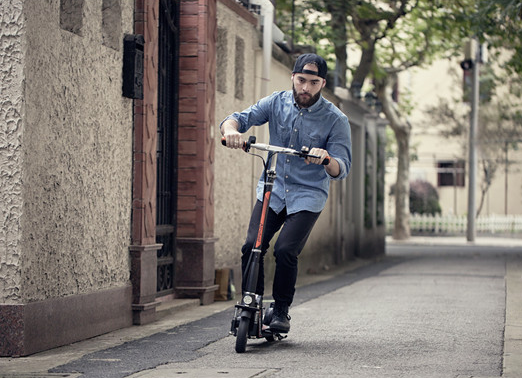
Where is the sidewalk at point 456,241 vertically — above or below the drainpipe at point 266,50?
below

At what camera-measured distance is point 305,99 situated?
712 centimetres

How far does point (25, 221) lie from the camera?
681 centimetres

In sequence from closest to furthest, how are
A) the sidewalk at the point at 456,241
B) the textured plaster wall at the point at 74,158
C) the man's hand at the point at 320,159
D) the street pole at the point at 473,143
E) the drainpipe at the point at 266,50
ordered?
the man's hand at the point at 320,159 < the textured plaster wall at the point at 74,158 < the drainpipe at the point at 266,50 < the sidewalk at the point at 456,241 < the street pole at the point at 473,143

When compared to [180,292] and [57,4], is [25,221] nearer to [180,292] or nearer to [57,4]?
[57,4]

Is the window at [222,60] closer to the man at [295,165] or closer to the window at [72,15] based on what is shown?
the window at [72,15]

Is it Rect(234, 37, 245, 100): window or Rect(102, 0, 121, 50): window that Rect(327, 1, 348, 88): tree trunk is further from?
Rect(102, 0, 121, 50): window

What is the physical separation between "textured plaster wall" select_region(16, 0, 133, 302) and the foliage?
2988cm

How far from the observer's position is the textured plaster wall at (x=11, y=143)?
22.2 ft

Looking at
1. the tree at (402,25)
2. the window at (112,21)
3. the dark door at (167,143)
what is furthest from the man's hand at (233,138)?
the tree at (402,25)

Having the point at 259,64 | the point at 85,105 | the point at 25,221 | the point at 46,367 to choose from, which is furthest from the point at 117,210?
the point at 259,64

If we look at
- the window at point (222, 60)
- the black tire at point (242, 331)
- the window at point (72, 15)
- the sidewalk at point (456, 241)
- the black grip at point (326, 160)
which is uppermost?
the window at point (222, 60)

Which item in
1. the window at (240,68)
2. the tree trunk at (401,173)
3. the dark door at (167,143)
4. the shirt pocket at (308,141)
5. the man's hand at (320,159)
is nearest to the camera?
the man's hand at (320,159)

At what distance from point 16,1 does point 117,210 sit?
7.27ft

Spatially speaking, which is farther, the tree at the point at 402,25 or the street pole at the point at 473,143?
the street pole at the point at 473,143
